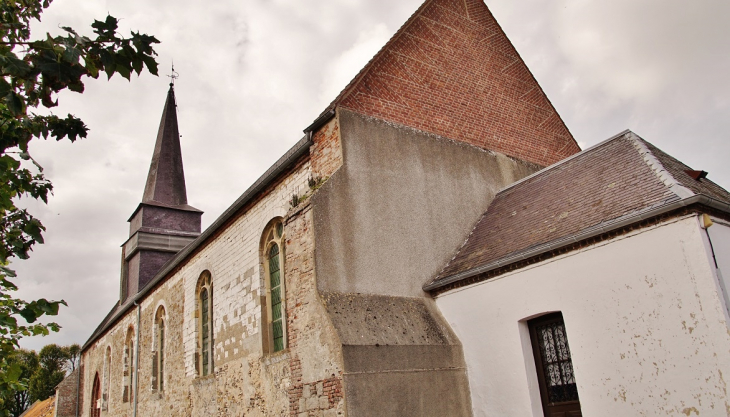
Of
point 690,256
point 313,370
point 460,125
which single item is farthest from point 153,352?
point 690,256

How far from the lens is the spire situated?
24669 mm

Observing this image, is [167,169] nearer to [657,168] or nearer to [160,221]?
[160,221]

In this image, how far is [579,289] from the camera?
7.26 metres

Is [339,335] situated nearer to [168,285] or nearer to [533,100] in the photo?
[533,100]

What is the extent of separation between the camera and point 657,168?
298 inches

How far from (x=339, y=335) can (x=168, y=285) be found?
10945mm

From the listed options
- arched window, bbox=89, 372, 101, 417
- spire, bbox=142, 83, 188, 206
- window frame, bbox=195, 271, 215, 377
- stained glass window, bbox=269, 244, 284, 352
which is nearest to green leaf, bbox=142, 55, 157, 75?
stained glass window, bbox=269, 244, 284, 352

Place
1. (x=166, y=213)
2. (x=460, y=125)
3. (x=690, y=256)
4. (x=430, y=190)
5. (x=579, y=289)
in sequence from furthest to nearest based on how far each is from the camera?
1. (x=166, y=213)
2. (x=460, y=125)
3. (x=430, y=190)
4. (x=579, y=289)
5. (x=690, y=256)

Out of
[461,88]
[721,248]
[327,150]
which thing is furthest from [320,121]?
[721,248]

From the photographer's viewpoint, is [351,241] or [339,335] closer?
[339,335]

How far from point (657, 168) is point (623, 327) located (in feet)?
7.82

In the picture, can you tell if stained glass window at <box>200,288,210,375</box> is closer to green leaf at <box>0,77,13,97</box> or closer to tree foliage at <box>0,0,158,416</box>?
tree foliage at <box>0,0,158,416</box>

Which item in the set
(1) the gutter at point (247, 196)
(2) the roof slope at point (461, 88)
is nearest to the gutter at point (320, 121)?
(1) the gutter at point (247, 196)

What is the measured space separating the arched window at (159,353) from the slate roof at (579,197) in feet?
36.0
